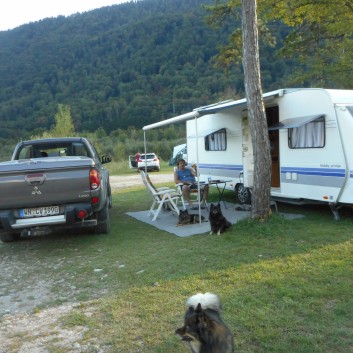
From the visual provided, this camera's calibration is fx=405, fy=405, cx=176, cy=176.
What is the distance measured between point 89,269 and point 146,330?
82.3 inches

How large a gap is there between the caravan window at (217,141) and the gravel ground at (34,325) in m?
6.80

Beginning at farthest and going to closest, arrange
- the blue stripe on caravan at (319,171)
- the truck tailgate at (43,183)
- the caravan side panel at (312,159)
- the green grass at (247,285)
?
the caravan side panel at (312,159), the blue stripe on caravan at (319,171), the truck tailgate at (43,183), the green grass at (247,285)

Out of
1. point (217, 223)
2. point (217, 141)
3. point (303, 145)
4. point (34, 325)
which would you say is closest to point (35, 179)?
point (34, 325)

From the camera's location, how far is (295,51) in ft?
52.5

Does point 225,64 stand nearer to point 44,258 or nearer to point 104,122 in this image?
point 44,258

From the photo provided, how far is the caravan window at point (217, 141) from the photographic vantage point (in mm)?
10758

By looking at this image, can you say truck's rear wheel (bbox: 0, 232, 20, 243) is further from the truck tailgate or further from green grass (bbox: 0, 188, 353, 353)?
the truck tailgate

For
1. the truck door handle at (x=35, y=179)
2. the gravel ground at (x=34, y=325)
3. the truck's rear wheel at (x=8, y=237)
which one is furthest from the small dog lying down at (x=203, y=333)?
the truck's rear wheel at (x=8, y=237)

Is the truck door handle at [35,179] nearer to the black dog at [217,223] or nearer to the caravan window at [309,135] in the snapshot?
the black dog at [217,223]

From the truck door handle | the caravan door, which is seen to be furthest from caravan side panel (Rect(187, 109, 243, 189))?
the truck door handle

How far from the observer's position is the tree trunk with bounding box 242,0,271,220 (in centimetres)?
699

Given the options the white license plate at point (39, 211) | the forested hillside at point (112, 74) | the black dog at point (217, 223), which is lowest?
the black dog at point (217, 223)

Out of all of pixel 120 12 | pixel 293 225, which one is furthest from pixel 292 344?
pixel 120 12

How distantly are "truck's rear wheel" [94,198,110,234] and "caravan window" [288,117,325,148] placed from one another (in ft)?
13.1
